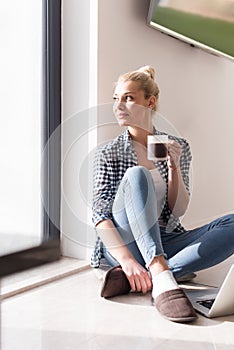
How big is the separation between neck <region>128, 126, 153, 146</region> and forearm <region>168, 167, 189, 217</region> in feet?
0.41

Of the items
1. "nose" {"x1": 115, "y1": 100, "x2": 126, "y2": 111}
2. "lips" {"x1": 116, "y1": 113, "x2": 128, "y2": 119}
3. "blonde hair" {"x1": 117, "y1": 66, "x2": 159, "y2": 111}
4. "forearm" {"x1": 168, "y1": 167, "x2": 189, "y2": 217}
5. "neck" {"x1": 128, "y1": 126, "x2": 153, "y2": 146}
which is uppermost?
"blonde hair" {"x1": 117, "y1": 66, "x2": 159, "y2": 111}

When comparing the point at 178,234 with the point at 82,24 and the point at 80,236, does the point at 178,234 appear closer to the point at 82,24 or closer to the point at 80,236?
the point at 80,236

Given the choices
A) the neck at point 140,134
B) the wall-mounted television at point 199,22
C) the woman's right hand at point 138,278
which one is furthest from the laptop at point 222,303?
the wall-mounted television at point 199,22

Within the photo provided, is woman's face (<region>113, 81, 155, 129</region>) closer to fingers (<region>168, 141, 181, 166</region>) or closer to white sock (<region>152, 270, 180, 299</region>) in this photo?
fingers (<region>168, 141, 181, 166</region>)

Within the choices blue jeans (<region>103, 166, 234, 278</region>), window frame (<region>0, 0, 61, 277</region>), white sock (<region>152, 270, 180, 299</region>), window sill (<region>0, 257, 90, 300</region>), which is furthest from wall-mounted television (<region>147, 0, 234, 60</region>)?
white sock (<region>152, 270, 180, 299</region>)

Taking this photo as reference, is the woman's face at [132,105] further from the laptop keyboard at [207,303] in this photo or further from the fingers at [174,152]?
the laptop keyboard at [207,303]

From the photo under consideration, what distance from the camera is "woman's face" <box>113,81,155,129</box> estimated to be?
167 centimetres

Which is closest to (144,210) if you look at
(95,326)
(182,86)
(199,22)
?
(95,326)

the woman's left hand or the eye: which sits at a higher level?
the eye

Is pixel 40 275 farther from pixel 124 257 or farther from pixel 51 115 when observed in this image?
pixel 51 115

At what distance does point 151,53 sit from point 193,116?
457 millimetres

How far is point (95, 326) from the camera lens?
128 cm

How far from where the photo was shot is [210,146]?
2.72m

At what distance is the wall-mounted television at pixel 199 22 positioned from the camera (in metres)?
2.14
